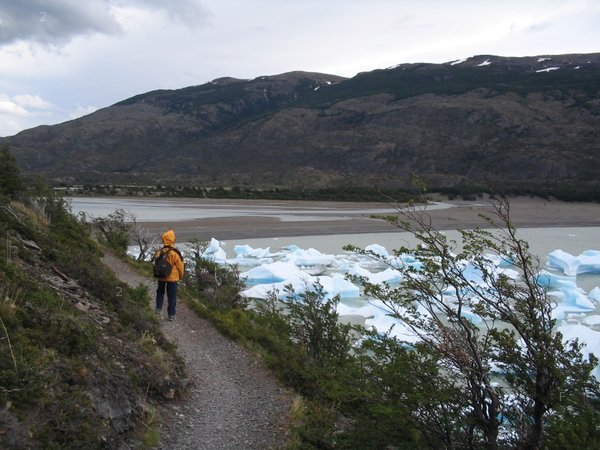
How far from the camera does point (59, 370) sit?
3820 mm

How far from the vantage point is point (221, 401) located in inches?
214

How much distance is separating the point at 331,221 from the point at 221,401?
31.9 metres

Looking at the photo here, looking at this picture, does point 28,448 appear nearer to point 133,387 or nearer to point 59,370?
point 59,370

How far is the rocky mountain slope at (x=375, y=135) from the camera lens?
266 feet

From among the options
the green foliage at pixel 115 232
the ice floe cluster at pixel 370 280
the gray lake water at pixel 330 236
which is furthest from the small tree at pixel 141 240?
the gray lake water at pixel 330 236

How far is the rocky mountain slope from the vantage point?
3189 inches

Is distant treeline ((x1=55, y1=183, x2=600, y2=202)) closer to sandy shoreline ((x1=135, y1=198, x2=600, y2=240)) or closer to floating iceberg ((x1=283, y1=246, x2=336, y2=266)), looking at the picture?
sandy shoreline ((x1=135, y1=198, x2=600, y2=240))

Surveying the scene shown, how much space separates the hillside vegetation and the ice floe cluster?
3696 millimetres

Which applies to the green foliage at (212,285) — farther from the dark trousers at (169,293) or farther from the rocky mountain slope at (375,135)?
the rocky mountain slope at (375,135)

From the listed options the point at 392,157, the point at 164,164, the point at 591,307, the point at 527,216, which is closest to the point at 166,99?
the point at 164,164

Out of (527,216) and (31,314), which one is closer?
(31,314)

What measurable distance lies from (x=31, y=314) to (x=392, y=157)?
92.3 meters

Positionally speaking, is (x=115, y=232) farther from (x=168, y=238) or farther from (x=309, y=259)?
(x=168, y=238)

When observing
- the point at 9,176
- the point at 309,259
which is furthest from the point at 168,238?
the point at 309,259
